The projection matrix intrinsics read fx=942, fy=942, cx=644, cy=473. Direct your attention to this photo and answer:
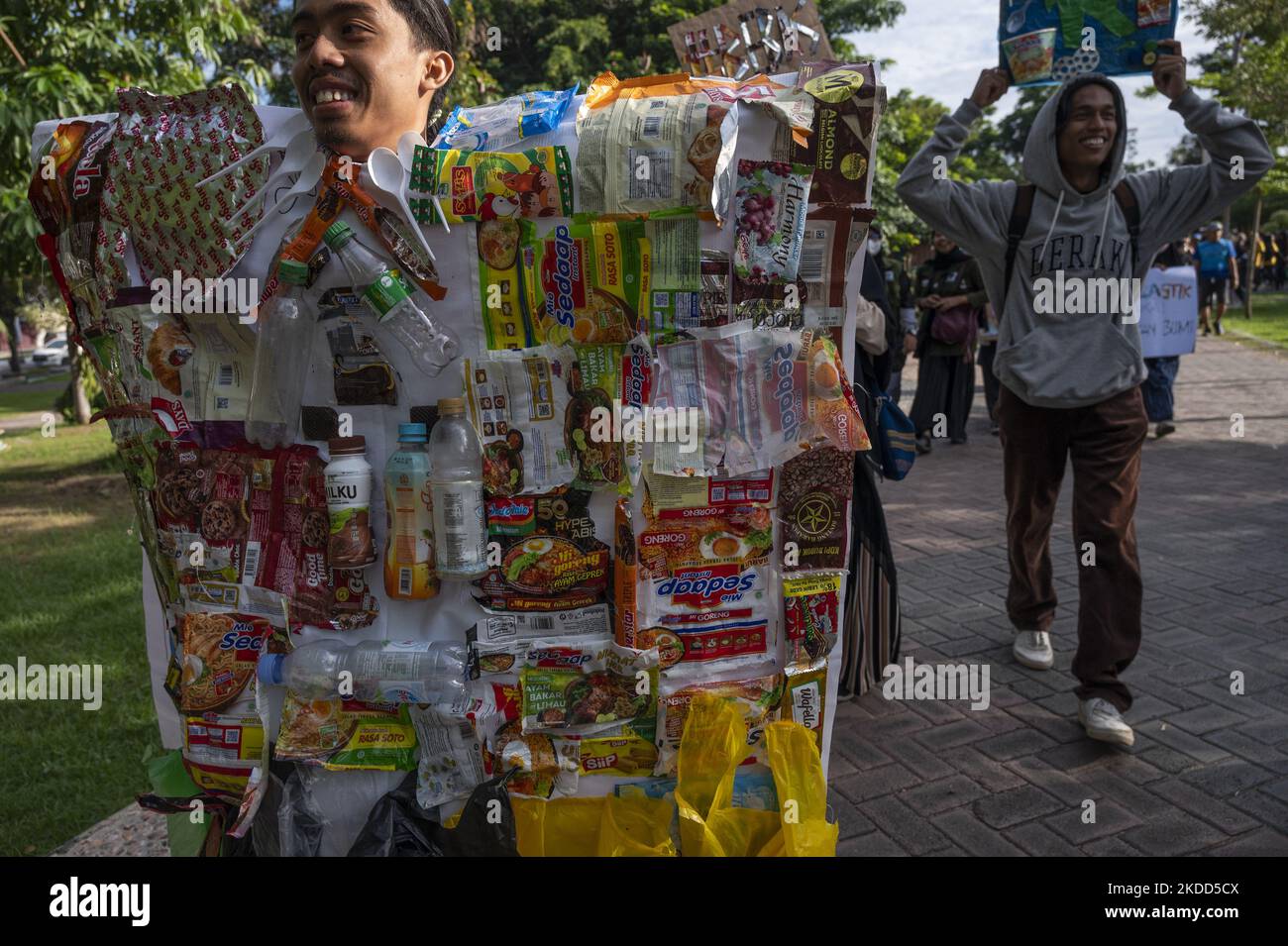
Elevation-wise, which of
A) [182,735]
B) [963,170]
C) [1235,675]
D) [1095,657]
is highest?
[963,170]

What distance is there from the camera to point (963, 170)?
26625mm

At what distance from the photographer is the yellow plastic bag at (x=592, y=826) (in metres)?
2.13

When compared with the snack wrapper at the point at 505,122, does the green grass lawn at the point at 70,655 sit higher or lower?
lower

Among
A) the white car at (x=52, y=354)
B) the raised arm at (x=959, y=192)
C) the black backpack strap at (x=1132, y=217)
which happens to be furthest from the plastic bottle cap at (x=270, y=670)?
the white car at (x=52, y=354)

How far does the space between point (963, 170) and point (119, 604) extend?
26197 mm

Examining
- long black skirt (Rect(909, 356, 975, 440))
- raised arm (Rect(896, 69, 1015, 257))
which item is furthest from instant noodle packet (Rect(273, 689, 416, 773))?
long black skirt (Rect(909, 356, 975, 440))

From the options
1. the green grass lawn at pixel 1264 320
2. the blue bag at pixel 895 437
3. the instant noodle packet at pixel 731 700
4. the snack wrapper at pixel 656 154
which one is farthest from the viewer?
the green grass lawn at pixel 1264 320

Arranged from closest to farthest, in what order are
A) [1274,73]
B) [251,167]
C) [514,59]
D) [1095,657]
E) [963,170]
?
[251,167] < [1095,657] < [1274,73] < [514,59] < [963,170]

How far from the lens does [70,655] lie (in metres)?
4.45

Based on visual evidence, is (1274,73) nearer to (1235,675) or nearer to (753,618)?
(1235,675)

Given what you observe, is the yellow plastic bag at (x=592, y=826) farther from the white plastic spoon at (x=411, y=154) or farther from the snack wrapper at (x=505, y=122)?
the snack wrapper at (x=505, y=122)

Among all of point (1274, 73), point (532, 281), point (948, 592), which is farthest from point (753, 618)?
point (1274, 73)

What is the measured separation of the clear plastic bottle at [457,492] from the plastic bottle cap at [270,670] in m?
0.46

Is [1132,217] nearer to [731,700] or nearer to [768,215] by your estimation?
[768,215]
